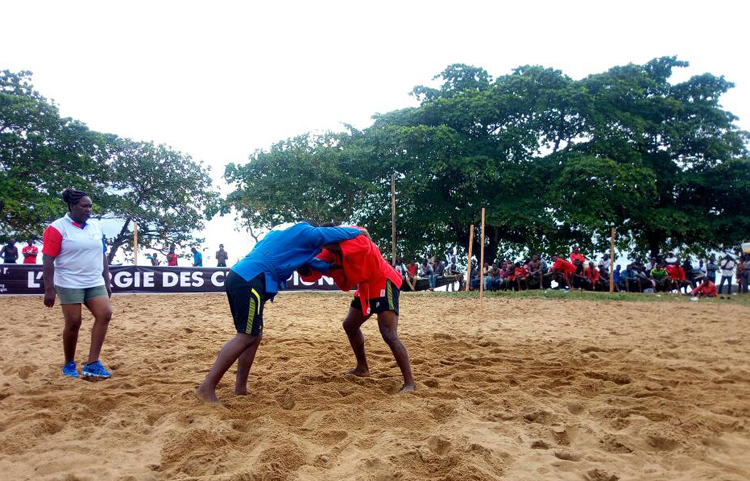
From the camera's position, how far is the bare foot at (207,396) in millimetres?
3904

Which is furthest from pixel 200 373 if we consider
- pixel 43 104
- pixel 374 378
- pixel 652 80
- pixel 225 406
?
pixel 652 80

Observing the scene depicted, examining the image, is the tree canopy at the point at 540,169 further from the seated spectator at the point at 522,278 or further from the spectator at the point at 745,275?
the spectator at the point at 745,275

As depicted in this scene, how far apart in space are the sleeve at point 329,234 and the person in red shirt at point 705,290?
14987mm

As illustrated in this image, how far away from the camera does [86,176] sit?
76.4ft

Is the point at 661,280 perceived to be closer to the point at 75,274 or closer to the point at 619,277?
the point at 619,277

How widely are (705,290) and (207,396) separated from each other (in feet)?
53.6

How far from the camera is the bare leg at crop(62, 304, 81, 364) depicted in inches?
185

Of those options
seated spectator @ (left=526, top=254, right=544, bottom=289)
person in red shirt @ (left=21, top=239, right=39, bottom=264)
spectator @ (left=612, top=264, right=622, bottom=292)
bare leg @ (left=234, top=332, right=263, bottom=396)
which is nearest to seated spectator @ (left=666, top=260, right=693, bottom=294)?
spectator @ (left=612, top=264, right=622, bottom=292)

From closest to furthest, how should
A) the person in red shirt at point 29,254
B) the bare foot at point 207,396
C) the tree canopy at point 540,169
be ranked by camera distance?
the bare foot at point 207,396 < the person in red shirt at point 29,254 < the tree canopy at point 540,169

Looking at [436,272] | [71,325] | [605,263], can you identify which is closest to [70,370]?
[71,325]

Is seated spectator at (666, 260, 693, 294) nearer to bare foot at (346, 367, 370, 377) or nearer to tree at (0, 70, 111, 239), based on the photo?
bare foot at (346, 367, 370, 377)

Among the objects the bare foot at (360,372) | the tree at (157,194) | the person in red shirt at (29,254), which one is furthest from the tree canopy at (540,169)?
the bare foot at (360,372)

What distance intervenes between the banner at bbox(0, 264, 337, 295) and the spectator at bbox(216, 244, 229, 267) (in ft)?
11.8

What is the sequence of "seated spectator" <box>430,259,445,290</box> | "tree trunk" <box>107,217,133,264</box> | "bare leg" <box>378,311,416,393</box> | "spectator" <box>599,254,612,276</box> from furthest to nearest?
"tree trunk" <box>107,217,133,264</box> → "seated spectator" <box>430,259,445,290</box> → "spectator" <box>599,254,612,276</box> → "bare leg" <box>378,311,416,393</box>
